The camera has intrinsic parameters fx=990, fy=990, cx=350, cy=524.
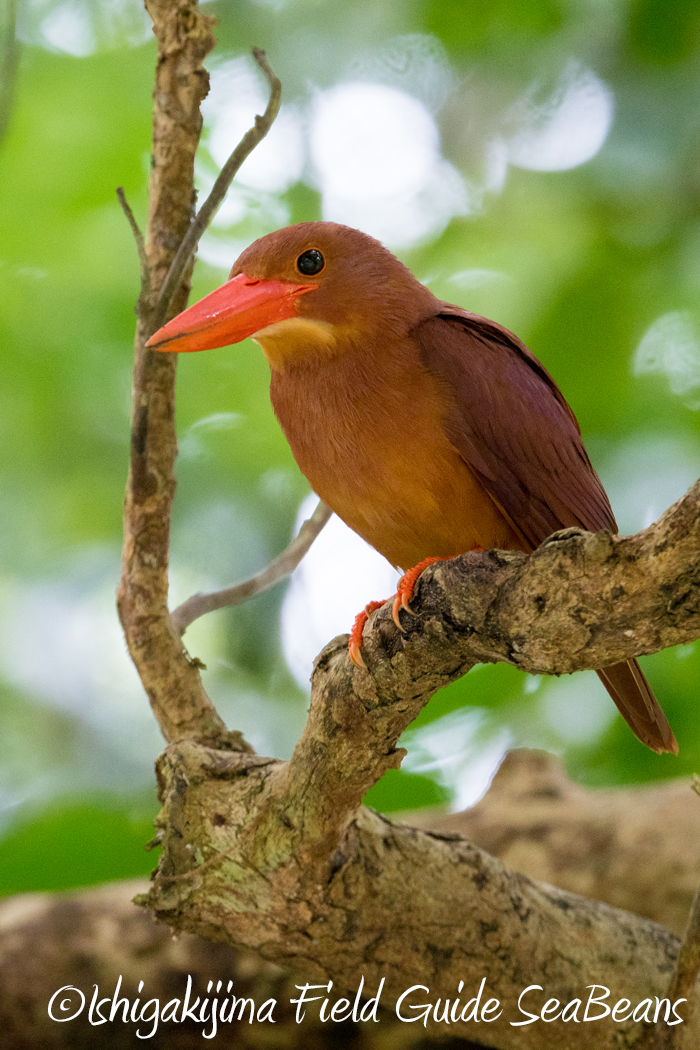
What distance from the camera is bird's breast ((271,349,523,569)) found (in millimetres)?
2141

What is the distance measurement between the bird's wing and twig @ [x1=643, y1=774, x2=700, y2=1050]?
663 mm

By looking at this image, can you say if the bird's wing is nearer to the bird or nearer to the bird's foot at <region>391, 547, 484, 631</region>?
the bird

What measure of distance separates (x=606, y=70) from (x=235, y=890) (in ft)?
11.5

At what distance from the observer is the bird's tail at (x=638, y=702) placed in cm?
220

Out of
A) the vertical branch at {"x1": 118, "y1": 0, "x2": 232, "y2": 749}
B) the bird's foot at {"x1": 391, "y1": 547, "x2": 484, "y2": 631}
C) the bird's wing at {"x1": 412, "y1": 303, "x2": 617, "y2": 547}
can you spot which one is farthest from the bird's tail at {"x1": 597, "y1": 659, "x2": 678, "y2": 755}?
the vertical branch at {"x1": 118, "y1": 0, "x2": 232, "y2": 749}

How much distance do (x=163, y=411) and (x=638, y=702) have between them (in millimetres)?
1310

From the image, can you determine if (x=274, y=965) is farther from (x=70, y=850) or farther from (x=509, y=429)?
(x=509, y=429)

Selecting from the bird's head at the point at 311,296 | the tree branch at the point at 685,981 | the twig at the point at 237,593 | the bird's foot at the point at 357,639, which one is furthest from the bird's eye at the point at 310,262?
the tree branch at the point at 685,981

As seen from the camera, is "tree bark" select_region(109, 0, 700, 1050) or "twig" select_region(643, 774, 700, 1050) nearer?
"tree bark" select_region(109, 0, 700, 1050)

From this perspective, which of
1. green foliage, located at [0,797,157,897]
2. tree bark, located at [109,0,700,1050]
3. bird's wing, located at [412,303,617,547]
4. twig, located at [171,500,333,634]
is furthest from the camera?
green foliage, located at [0,797,157,897]

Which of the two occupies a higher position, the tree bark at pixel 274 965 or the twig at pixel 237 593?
the twig at pixel 237 593

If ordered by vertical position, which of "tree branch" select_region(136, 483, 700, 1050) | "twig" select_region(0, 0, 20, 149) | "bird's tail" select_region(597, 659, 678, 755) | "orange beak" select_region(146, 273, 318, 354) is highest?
"twig" select_region(0, 0, 20, 149)

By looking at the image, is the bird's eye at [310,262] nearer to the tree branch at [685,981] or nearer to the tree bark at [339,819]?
the tree bark at [339,819]

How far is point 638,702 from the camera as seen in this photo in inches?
88.3
